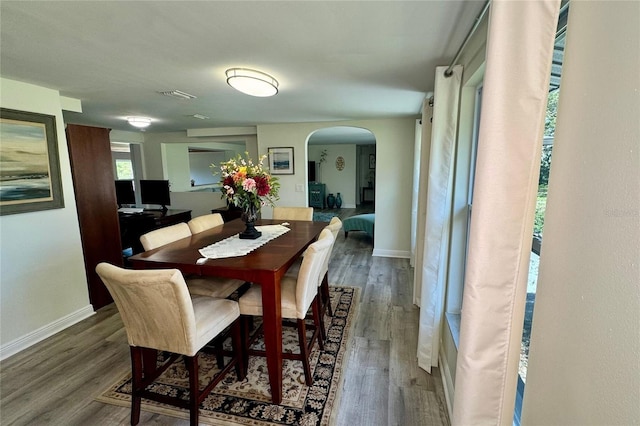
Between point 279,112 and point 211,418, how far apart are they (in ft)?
10.6

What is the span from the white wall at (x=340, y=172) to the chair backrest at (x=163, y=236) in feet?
26.1

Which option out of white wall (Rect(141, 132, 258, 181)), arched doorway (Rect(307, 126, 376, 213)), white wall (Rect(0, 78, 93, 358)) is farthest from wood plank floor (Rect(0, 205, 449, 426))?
arched doorway (Rect(307, 126, 376, 213))

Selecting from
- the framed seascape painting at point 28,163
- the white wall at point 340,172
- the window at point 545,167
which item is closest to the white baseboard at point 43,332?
the framed seascape painting at point 28,163

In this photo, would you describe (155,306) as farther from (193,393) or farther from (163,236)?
(163,236)

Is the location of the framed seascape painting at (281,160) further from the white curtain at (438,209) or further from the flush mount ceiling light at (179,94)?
the white curtain at (438,209)

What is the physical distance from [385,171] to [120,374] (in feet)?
12.6

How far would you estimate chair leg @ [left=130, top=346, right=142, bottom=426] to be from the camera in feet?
5.25

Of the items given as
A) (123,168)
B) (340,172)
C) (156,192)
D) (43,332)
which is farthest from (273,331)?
(123,168)

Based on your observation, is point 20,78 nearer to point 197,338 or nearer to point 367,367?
point 197,338

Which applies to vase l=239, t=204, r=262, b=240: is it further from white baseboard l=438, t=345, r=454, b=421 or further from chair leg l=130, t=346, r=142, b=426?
white baseboard l=438, t=345, r=454, b=421

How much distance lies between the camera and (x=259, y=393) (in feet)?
→ 6.05

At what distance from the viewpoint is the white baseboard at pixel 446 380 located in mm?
1663

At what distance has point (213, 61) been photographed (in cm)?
193

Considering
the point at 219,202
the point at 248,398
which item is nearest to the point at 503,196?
the point at 248,398
